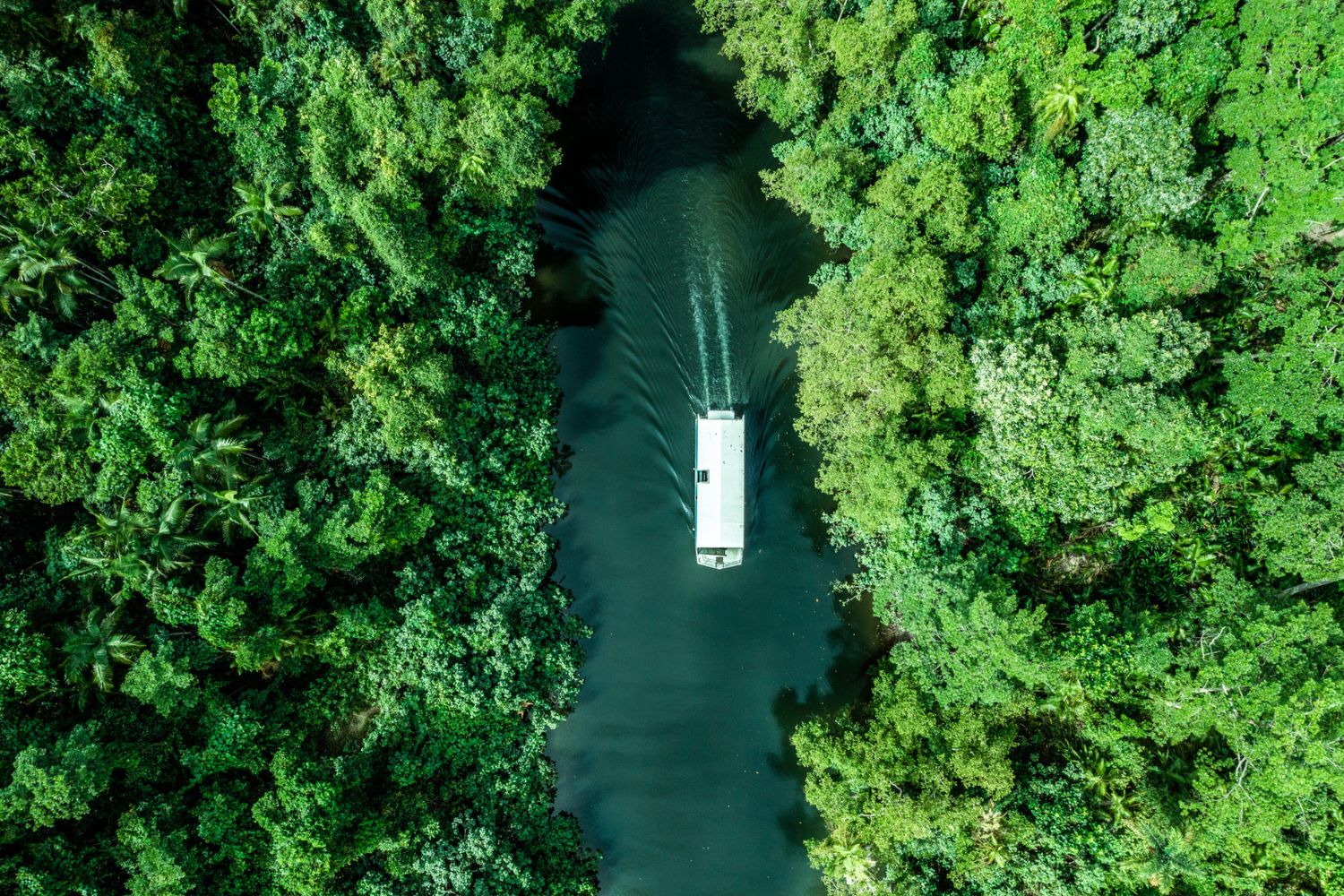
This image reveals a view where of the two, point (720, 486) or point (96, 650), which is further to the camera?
point (720, 486)

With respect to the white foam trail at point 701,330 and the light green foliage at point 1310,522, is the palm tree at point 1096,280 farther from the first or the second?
the white foam trail at point 701,330

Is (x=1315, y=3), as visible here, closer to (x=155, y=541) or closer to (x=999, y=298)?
(x=999, y=298)

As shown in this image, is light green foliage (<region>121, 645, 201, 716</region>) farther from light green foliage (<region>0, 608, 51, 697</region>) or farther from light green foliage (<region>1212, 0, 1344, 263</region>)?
light green foliage (<region>1212, 0, 1344, 263</region>)

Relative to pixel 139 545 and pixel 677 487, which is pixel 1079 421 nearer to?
pixel 677 487

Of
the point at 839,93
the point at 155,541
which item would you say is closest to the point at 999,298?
the point at 839,93

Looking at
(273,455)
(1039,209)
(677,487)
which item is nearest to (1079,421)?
(1039,209)

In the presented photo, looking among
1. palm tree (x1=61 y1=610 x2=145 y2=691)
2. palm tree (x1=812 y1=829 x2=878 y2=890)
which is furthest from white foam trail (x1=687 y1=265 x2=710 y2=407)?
palm tree (x1=61 y1=610 x2=145 y2=691)
